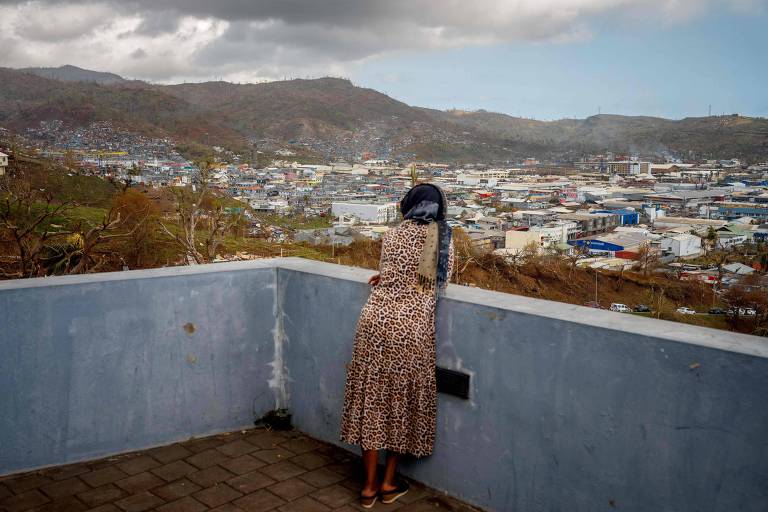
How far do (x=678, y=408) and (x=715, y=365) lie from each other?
6.7 inches

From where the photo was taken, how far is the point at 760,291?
1149 centimetres

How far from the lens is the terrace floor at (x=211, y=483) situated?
8.17ft

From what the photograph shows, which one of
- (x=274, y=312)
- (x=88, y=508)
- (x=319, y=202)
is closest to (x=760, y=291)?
(x=274, y=312)

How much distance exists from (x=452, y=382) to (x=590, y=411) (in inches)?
22.7

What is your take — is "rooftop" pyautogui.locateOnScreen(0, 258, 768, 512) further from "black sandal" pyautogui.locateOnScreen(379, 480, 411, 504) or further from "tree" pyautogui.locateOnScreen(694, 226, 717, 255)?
"tree" pyautogui.locateOnScreen(694, 226, 717, 255)

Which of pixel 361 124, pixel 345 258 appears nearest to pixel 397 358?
pixel 345 258

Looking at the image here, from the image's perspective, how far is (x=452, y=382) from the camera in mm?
2502

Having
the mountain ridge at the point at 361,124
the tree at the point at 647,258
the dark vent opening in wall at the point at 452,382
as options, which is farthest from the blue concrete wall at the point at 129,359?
the mountain ridge at the point at 361,124

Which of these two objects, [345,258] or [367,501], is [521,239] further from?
[367,501]

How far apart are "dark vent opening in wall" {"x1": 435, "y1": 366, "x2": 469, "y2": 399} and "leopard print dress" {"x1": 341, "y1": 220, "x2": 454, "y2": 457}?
0.11 feet

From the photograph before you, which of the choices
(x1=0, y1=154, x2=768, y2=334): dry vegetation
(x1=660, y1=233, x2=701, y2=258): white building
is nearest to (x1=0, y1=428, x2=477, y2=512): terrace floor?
(x1=0, y1=154, x2=768, y2=334): dry vegetation

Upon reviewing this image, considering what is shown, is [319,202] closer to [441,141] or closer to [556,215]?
[556,215]

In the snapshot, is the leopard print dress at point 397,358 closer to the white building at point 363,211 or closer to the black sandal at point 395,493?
the black sandal at point 395,493

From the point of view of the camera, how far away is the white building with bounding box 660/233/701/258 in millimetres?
17953
